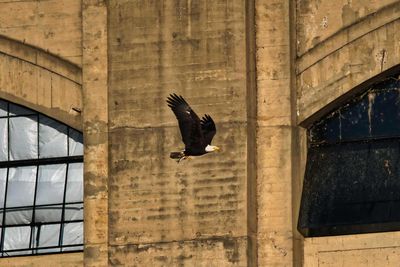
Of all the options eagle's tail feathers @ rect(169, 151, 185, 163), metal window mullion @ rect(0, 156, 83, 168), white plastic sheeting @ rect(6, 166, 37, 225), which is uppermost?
metal window mullion @ rect(0, 156, 83, 168)

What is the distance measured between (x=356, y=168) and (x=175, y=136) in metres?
3.41

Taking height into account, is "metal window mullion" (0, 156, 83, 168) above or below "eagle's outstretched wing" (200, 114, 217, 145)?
below

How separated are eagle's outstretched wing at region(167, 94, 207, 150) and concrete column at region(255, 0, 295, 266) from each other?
168 centimetres

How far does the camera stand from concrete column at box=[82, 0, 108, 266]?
4200 cm

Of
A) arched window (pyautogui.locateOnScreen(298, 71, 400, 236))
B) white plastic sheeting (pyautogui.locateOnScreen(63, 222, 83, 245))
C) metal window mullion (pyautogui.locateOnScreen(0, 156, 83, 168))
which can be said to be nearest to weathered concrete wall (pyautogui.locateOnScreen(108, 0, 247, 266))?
arched window (pyautogui.locateOnScreen(298, 71, 400, 236))

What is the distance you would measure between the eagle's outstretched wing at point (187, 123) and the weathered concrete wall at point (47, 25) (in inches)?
148

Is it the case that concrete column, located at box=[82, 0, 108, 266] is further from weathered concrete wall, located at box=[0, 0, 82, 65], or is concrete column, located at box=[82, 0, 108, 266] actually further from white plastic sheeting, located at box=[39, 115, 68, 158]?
white plastic sheeting, located at box=[39, 115, 68, 158]

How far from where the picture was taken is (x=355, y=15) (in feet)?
136

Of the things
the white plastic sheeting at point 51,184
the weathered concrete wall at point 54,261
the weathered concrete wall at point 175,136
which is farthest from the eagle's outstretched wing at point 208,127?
the white plastic sheeting at point 51,184

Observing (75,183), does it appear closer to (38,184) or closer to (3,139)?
(38,184)

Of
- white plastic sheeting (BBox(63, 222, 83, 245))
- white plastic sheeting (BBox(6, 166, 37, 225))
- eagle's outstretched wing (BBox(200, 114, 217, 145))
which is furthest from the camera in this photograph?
white plastic sheeting (BBox(6, 166, 37, 225))

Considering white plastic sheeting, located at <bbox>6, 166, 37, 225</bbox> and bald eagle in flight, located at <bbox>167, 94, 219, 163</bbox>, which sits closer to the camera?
bald eagle in flight, located at <bbox>167, 94, 219, 163</bbox>

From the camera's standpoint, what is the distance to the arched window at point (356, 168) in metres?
41.2

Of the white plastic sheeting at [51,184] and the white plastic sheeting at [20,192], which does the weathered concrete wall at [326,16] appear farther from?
the white plastic sheeting at [20,192]
